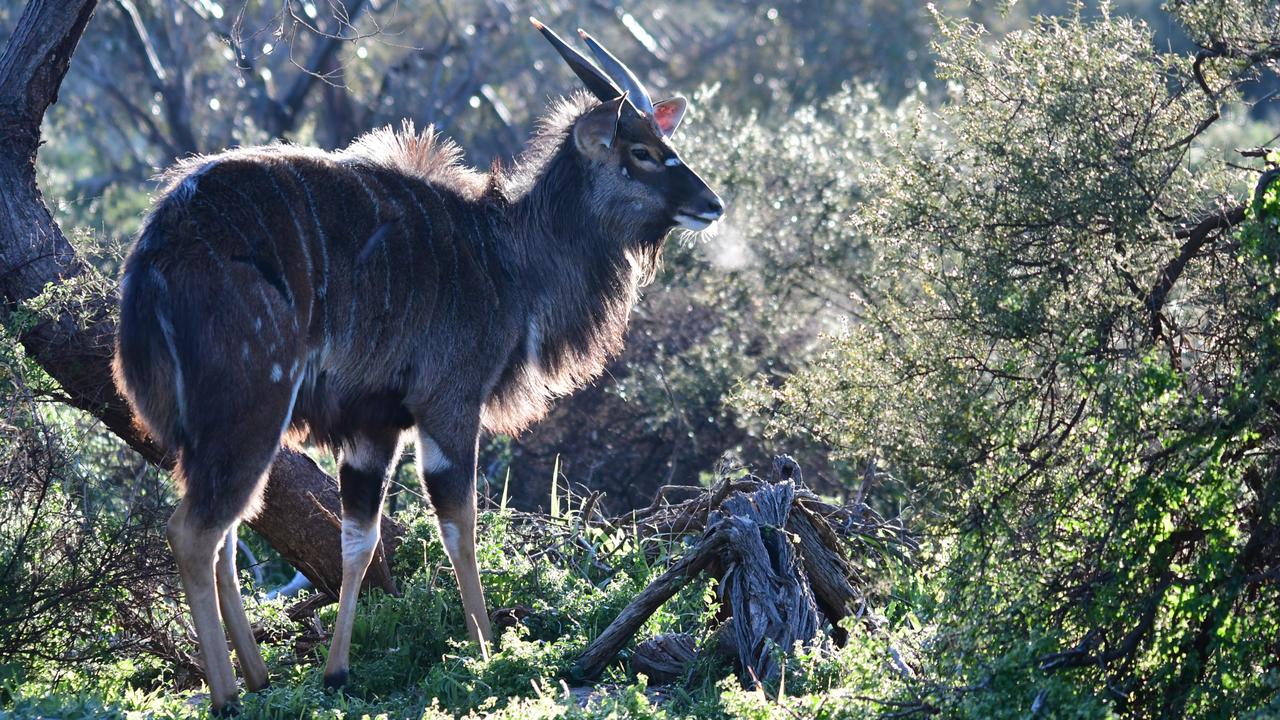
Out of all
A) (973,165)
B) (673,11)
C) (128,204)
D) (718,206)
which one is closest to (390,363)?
(718,206)

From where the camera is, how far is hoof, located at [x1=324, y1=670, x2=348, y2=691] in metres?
5.11

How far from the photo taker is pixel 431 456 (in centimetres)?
530

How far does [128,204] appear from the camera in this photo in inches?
627

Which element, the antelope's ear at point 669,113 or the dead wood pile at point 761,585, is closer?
the dead wood pile at point 761,585

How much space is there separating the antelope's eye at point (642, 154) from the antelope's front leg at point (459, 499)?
4.42ft

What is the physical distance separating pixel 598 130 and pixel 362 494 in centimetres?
171

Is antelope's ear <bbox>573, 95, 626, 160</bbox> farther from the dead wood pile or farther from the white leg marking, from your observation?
the white leg marking

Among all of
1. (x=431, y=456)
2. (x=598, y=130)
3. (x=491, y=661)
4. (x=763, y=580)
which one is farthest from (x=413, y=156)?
(x=763, y=580)

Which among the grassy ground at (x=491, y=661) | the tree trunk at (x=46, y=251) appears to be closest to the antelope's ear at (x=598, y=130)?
the grassy ground at (x=491, y=661)

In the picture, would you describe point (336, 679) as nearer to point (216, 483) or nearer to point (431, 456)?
point (431, 456)

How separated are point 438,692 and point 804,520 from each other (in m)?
1.51

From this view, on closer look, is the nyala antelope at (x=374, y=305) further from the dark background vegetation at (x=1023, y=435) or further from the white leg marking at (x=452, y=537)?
the dark background vegetation at (x=1023, y=435)

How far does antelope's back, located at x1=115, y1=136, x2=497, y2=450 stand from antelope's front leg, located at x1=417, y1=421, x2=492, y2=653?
325 millimetres

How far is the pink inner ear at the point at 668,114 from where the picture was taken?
6.38 metres
